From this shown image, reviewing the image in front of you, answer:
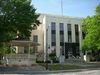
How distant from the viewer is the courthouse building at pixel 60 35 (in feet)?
155

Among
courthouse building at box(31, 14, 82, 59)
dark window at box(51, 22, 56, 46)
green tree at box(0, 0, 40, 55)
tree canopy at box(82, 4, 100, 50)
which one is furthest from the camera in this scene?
dark window at box(51, 22, 56, 46)

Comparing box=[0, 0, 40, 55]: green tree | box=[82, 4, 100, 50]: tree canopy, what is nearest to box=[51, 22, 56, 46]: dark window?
box=[82, 4, 100, 50]: tree canopy

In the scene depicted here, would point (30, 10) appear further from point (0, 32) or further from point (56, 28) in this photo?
point (56, 28)

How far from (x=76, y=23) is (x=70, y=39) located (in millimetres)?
4879

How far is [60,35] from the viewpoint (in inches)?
1906

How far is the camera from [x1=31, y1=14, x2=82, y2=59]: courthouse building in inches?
1859

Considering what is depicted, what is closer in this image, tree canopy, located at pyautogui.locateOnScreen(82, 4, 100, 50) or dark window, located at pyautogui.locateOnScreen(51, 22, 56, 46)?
tree canopy, located at pyautogui.locateOnScreen(82, 4, 100, 50)

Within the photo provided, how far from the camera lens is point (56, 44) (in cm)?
4756

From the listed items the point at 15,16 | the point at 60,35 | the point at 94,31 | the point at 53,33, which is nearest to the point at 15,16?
the point at 15,16

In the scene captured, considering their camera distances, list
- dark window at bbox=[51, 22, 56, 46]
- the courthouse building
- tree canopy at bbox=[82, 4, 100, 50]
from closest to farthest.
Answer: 1. tree canopy at bbox=[82, 4, 100, 50]
2. the courthouse building
3. dark window at bbox=[51, 22, 56, 46]

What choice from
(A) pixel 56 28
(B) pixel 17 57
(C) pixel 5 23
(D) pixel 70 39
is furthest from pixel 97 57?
(C) pixel 5 23

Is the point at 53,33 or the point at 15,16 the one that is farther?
the point at 53,33

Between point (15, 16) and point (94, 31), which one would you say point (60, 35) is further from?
point (15, 16)

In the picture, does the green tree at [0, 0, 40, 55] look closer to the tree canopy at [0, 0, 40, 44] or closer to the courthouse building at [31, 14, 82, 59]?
the tree canopy at [0, 0, 40, 44]
